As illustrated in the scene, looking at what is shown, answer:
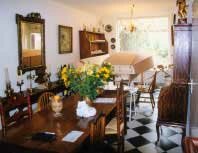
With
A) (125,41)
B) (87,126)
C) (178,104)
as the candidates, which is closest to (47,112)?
(87,126)

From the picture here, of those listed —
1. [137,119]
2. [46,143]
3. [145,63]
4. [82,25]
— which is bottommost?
[137,119]

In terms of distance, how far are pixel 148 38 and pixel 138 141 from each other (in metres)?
5.45

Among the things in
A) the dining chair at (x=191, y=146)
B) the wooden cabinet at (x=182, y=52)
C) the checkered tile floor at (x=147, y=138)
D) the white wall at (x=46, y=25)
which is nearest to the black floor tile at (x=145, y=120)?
the checkered tile floor at (x=147, y=138)

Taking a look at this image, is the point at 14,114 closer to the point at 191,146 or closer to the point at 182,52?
the point at 191,146

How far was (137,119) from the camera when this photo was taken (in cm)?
492

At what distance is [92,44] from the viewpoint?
7.60m

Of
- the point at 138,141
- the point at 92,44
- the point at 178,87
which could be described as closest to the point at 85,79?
the point at 178,87

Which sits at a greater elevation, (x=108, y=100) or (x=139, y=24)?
(x=139, y=24)

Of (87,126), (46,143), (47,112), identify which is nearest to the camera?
(46,143)

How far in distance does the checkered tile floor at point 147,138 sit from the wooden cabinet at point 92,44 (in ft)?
8.45

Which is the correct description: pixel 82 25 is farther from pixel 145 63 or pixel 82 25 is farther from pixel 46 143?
pixel 46 143

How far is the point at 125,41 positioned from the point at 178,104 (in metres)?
5.68

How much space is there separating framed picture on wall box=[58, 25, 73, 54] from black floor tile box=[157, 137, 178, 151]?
3051mm

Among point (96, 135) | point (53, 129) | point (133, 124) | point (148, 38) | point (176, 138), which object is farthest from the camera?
point (148, 38)
